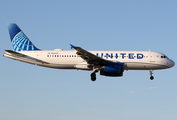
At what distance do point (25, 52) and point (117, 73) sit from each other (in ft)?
45.6

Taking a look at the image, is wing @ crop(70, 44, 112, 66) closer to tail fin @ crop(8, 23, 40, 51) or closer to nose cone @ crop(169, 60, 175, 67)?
tail fin @ crop(8, 23, 40, 51)

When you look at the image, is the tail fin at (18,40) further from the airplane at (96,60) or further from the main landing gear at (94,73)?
the main landing gear at (94,73)

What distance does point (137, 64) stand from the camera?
46.2m

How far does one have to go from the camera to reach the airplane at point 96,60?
44469 mm

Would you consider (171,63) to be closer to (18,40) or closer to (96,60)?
(96,60)

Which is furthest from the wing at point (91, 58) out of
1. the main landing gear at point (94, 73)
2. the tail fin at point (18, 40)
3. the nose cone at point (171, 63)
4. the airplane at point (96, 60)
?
the nose cone at point (171, 63)

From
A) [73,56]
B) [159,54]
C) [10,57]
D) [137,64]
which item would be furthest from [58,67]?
[159,54]

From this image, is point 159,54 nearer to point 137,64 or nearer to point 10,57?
point 137,64

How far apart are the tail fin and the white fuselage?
1.45 metres

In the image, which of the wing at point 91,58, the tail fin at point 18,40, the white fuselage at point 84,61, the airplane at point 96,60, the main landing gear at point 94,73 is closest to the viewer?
the wing at point 91,58

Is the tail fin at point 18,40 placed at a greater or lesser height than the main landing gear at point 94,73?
greater

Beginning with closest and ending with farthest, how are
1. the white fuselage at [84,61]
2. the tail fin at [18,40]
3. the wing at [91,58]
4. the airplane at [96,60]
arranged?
the wing at [91,58] < the airplane at [96,60] < the white fuselage at [84,61] < the tail fin at [18,40]

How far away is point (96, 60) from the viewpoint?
44.3 meters

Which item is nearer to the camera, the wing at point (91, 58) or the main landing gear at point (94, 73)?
the wing at point (91, 58)
